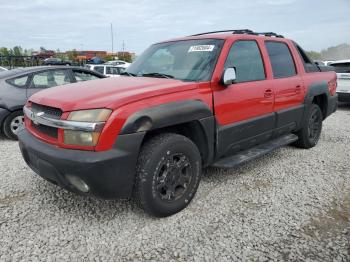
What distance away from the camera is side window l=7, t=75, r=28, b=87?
6207 mm

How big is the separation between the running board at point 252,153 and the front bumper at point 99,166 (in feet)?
3.89

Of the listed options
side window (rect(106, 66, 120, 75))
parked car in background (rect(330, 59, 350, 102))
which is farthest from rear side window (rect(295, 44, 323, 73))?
side window (rect(106, 66, 120, 75))

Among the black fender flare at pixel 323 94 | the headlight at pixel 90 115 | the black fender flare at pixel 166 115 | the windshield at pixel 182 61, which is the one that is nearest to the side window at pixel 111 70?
the black fender flare at pixel 323 94

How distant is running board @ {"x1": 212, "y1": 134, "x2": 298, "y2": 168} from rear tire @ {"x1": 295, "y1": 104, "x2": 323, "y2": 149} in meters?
0.43

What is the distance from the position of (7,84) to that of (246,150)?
14.9 ft

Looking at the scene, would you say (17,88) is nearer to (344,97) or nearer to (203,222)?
(203,222)

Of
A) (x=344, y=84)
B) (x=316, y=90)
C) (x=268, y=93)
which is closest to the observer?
(x=268, y=93)

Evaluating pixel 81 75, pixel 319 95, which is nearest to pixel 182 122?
pixel 319 95

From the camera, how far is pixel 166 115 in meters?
3.00

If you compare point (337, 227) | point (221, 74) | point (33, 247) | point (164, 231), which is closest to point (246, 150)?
point (221, 74)

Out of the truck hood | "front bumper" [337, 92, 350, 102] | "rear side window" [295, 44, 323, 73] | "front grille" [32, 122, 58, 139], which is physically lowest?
"front bumper" [337, 92, 350, 102]

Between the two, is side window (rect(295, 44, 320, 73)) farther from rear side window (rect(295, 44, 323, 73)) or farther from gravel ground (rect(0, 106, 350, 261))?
gravel ground (rect(0, 106, 350, 261))

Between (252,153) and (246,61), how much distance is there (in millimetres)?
1127

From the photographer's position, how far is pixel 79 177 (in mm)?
2709
